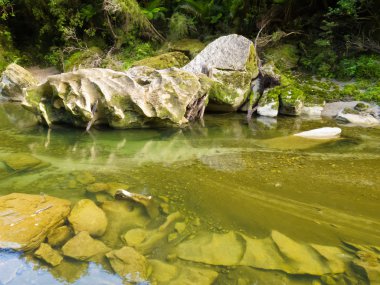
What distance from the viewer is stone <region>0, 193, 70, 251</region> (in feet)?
9.93

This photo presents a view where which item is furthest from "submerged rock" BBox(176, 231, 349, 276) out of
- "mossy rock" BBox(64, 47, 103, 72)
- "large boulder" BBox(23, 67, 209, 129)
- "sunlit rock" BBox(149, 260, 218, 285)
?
"mossy rock" BBox(64, 47, 103, 72)

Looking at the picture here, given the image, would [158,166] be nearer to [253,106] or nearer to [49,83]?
[49,83]

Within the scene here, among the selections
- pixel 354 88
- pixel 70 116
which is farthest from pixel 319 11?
pixel 70 116

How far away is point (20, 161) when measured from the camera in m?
5.05

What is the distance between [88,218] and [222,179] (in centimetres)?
177

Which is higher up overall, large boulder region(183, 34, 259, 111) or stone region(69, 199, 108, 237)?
large boulder region(183, 34, 259, 111)

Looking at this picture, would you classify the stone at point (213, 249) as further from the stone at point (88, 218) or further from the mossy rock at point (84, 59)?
the mossy rock at point (84, 59)

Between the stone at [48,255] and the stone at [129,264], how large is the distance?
401 mm

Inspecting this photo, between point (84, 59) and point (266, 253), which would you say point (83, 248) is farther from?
point (84, 59)

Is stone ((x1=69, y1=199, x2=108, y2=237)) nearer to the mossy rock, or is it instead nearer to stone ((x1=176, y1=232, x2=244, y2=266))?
stone ((x1=176, y1=232, x2=244, y2=266))

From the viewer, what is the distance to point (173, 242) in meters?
3.12

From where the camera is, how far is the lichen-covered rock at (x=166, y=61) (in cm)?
1070

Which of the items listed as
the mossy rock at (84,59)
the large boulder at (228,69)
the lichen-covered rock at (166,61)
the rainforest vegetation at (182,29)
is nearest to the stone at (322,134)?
the large boulder at (228,69)

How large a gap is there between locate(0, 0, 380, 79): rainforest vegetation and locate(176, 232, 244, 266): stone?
797 cm
